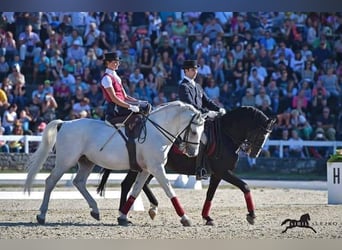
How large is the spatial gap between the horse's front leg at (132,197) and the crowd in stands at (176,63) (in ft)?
25.7

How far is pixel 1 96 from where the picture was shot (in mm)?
18062

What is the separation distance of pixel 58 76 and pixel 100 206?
6988 mm

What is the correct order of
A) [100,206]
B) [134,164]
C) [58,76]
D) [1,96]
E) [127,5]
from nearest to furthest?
[127,5], [134,164], [100,206], [1,96], [58,76]

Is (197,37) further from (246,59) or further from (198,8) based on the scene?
(198,8)

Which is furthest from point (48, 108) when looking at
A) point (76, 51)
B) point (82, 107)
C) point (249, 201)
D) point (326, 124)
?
point (249, 201)

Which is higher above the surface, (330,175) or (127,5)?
(127,5)

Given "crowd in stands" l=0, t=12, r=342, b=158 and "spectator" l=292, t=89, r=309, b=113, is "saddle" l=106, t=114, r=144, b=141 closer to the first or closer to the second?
"crowd in stands" l=0, t=12, r=342, b=158

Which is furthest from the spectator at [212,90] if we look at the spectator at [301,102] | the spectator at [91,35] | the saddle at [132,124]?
the saddle at [132,124]

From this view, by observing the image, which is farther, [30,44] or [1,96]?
[30,44]

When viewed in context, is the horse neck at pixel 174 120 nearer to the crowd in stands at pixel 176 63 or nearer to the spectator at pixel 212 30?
the crowd in stands at pixel 176 63

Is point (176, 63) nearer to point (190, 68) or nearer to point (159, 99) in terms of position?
point (159, 99)

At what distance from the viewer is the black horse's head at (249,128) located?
10.9 metres

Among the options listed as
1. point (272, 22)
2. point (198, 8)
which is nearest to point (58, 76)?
point (272, 22)

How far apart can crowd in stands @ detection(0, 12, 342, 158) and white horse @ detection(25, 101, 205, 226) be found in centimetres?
769
